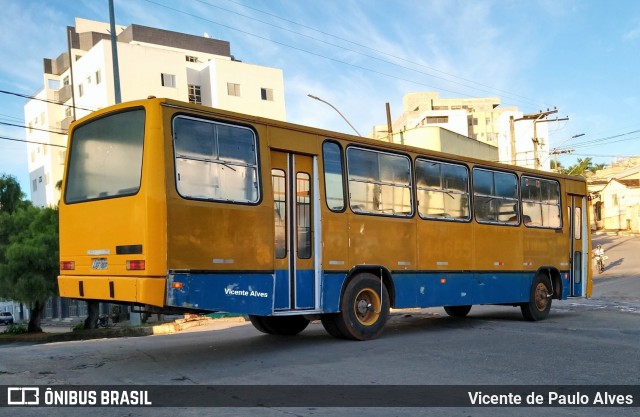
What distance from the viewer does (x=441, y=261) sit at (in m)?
11.6

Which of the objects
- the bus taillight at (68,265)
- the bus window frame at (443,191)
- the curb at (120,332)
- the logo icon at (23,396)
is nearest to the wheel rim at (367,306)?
the bus window frame at (443,191)

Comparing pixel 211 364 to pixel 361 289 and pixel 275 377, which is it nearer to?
pixel 275 377

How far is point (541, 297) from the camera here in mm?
14266

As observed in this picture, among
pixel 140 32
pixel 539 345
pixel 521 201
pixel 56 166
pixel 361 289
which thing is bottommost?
pixel 539 345

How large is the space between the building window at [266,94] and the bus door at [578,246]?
43.1m

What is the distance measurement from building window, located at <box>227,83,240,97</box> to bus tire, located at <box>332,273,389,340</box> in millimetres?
46107

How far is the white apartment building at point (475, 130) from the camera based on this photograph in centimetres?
4222

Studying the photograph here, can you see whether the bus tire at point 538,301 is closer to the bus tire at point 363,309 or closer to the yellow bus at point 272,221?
the yellow bus at point 272,221

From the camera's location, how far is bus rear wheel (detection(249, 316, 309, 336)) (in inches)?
450

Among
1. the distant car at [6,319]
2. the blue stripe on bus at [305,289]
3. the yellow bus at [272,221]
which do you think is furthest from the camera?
the distant car at [6,319]

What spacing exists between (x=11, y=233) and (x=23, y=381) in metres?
27.8

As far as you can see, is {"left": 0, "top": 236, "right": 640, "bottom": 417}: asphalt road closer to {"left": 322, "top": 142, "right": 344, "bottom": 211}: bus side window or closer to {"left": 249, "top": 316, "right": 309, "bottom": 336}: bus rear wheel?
{"left": 249, "top": 316, "right": 309, "bottom": 336}: bus rear wheel

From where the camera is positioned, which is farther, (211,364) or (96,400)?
(211,364)

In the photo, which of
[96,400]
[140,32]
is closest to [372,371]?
[96,400]
